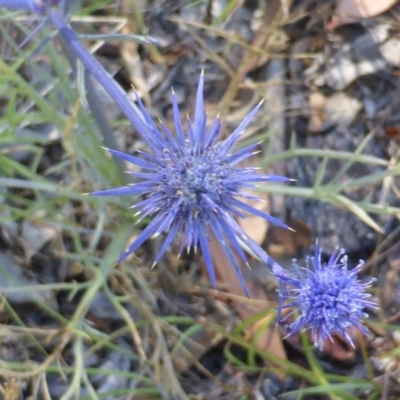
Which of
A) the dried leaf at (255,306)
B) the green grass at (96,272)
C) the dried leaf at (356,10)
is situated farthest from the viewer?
the dried leaf at (356,10)

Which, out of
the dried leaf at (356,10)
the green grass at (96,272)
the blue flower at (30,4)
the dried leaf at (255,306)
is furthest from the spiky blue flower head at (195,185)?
the dried leaf at (356,10)

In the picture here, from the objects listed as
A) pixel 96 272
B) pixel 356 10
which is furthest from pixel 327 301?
pixel 356 10

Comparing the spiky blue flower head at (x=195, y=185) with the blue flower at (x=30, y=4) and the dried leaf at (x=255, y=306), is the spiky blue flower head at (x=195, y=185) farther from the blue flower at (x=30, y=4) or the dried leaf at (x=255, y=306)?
the dried leaf at (x=255, y=306)

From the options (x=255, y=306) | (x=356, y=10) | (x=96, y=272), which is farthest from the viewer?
(x=356, y=10)

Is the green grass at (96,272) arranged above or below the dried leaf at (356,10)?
below

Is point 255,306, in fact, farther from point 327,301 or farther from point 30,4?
point 30,4

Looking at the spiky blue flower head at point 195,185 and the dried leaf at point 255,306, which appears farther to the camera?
the dried leaf at point 255,306

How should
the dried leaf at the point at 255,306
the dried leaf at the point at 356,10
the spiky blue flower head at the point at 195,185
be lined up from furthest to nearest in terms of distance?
1. the dried leaf at the point at 356,10
2. the dried leaf at the point at 255,306
3. the spiky blue flower head at the point at 195,185
